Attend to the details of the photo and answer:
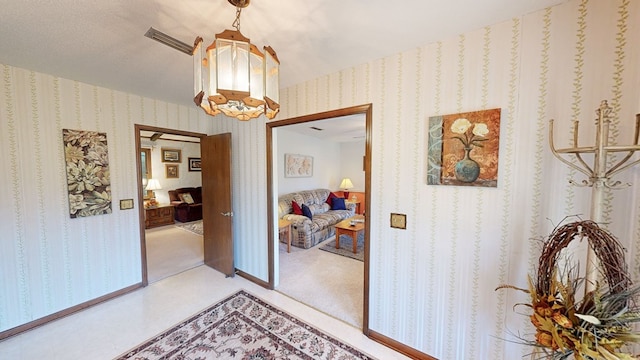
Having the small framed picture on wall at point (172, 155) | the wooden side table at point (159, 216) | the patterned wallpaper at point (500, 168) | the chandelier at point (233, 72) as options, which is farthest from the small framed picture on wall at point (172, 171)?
the chandelier at point (233, 72)

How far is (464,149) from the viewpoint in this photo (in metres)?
1.52

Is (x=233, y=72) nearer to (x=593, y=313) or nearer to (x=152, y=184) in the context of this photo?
(x=593, y=313)

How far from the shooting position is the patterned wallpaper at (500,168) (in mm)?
1174

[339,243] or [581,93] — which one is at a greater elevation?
[581,93]

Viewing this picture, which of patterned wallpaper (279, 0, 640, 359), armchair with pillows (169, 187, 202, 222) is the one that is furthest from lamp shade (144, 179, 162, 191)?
patterned wallpaper (279, 0, 640, 359)

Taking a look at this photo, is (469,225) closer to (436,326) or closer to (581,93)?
(436,326)

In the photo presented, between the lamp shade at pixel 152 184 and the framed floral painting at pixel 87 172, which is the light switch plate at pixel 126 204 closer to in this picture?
the framed floral painting at pixel 87 172

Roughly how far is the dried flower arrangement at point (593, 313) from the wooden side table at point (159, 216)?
22.6ft

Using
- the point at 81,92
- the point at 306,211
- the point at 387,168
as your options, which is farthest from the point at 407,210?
the point at 81,92

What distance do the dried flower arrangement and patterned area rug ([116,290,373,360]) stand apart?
1.31 metres

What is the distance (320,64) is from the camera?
76.9 inches

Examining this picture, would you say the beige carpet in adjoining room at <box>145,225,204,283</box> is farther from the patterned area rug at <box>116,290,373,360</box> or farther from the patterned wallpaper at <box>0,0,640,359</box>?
the patterned area rug at <box>116,290,373,360</box>

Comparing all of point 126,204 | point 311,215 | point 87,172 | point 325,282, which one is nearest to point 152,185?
point 126,204

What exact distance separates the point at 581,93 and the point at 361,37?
1.32 metres
